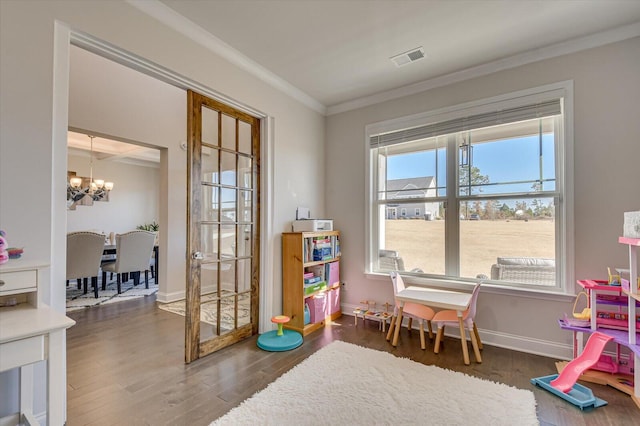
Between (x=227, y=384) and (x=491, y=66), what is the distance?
3.62 metres

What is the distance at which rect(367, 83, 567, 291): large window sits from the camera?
267 centimetres

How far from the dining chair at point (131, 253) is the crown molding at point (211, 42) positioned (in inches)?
134

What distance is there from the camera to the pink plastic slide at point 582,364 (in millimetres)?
1955

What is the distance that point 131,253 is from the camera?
4758 mm

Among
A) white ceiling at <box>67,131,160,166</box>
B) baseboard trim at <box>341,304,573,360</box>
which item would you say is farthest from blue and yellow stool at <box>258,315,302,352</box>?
white ceiling at <box>67,131,160,166</box>

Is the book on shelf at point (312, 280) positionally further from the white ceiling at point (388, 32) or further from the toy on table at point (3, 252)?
the toy on table at point (3, 252)

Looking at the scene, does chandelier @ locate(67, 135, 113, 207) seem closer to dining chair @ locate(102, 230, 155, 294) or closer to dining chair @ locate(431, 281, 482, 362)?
dining chair @ locate(102, 230, 155, 294)

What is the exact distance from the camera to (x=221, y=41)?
2.52 m

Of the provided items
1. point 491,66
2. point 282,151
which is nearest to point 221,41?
point 282,151

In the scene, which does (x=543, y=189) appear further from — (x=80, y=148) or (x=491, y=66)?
(x=80, y=148)

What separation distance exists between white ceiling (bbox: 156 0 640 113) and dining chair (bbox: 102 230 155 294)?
11.5 ft

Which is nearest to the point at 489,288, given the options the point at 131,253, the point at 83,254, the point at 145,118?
the point at 145,118

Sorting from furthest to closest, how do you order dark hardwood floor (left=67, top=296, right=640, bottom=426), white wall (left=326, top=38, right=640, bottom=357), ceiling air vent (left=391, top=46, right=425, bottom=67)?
ceiling air vent (left=391, top=46, right=425, bottom=67) < white wall (left=326, top=38, right=640, bottom=357) < dark hardwood floor (left=67, top=296, right=640, bottom=426)

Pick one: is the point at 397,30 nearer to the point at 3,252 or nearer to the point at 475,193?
the point at 475,193
